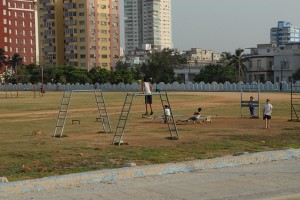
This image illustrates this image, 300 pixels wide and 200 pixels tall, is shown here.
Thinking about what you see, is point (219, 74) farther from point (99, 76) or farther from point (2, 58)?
point (2, 58)

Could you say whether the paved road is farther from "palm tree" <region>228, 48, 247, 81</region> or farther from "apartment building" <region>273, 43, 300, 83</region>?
"palm tree" <region>228, 48, 247, 81</region>

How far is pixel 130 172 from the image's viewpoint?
1065 cm

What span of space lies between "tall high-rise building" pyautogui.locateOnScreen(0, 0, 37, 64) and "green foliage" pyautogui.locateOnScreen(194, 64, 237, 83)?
53.0 m

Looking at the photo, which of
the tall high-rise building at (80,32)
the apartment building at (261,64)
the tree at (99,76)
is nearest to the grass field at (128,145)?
the apartment building at (261,64)

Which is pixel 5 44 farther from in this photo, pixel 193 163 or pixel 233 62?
pixel 193 163

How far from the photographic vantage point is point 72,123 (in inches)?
1030

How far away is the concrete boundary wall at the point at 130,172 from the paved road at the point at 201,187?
0.18 meters

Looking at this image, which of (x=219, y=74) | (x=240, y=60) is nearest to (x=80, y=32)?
(x=219, y=74)

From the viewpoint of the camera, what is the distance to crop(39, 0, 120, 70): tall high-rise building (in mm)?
143625

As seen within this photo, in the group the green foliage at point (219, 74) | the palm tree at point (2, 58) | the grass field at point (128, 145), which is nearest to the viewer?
the grass field at point (128, 145)

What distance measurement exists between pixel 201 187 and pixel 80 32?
138 metres

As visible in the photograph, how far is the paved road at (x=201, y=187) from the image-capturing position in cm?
903

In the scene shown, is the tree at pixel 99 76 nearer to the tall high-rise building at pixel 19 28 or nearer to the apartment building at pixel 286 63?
the tall high-rise building at pixel 19 28

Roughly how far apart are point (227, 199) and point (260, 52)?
10430 cm
